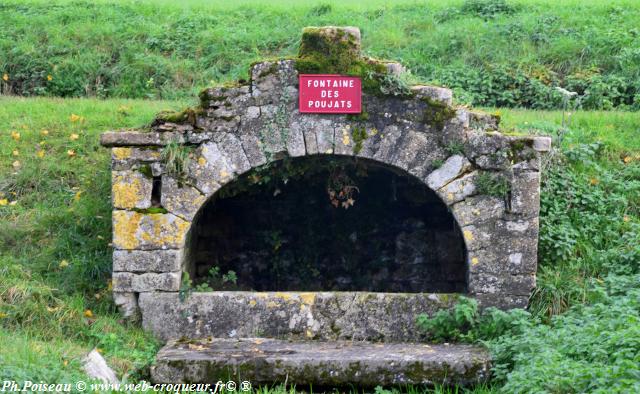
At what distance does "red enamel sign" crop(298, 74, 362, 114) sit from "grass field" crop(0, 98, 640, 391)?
2.02 meters

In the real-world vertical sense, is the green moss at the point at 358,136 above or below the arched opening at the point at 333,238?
above

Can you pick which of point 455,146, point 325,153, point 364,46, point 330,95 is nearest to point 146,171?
point 325,153

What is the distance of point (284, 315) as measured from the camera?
702 cm

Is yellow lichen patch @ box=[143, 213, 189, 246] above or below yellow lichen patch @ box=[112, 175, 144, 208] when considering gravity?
below

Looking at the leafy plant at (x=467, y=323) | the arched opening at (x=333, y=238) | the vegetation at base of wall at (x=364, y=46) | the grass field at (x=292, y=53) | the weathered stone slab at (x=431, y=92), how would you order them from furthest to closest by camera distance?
the vegetation at base of wall at (x=364, y=46)
the arched opening at (x=333, y=238)
the weathered stone slab at (x=431, y=92)
the leafy plant at (x=467, y=323)
the grass field at (x=292, y=53)

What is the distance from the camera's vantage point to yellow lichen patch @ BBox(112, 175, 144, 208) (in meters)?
6.96

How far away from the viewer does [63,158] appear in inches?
345

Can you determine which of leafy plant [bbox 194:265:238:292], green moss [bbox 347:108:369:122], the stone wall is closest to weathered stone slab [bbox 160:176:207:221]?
the stone wall

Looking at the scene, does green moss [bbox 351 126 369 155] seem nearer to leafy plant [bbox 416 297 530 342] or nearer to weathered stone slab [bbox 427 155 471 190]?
weathered stone slab [bbox 427 155 471 190]

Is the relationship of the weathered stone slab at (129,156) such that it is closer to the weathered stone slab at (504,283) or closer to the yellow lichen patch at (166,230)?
the yellow lichen patch at (166,230)

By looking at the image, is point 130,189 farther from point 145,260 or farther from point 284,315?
point 284,315

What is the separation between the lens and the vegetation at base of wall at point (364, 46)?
1087 centimetres

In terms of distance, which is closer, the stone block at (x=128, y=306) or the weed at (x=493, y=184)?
the weed at (x=493, y=184)

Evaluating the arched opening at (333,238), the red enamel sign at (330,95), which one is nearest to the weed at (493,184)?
the red enamel sign at (330,95)
